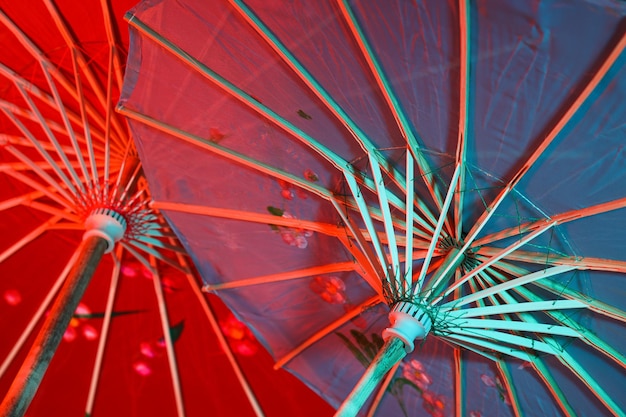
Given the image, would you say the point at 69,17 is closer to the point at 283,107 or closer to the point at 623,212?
the point at 283,107

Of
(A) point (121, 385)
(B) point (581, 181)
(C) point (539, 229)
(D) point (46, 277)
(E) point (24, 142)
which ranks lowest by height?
(A) point (121, 385)

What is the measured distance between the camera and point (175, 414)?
459 inches

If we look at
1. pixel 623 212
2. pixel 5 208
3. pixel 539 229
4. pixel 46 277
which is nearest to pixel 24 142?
pixel 5 208

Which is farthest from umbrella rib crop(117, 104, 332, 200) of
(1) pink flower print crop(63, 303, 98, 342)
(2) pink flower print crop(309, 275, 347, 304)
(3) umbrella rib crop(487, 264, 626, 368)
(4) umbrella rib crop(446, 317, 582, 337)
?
(1) pink flower print crop(63, 303, 98, 342)

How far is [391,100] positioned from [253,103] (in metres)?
1.72

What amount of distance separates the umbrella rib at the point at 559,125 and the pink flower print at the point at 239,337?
4855mm

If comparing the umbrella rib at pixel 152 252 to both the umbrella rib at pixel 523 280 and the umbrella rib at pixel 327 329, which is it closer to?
the umbrella rib at pixel 327 329

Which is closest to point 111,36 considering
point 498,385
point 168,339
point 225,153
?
point 225,153

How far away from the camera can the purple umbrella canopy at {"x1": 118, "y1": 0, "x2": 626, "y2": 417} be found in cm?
648

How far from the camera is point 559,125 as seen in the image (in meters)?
6.53

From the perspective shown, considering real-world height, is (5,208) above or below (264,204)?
below

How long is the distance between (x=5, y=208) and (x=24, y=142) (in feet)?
3.82

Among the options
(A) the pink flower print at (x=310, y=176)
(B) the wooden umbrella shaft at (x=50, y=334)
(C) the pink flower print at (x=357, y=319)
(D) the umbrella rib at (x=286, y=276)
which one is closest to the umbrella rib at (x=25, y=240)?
(B) the wooden umbrella shaft at (x=50, y=334)

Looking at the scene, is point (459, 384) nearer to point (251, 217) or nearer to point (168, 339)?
point (251, 217)
